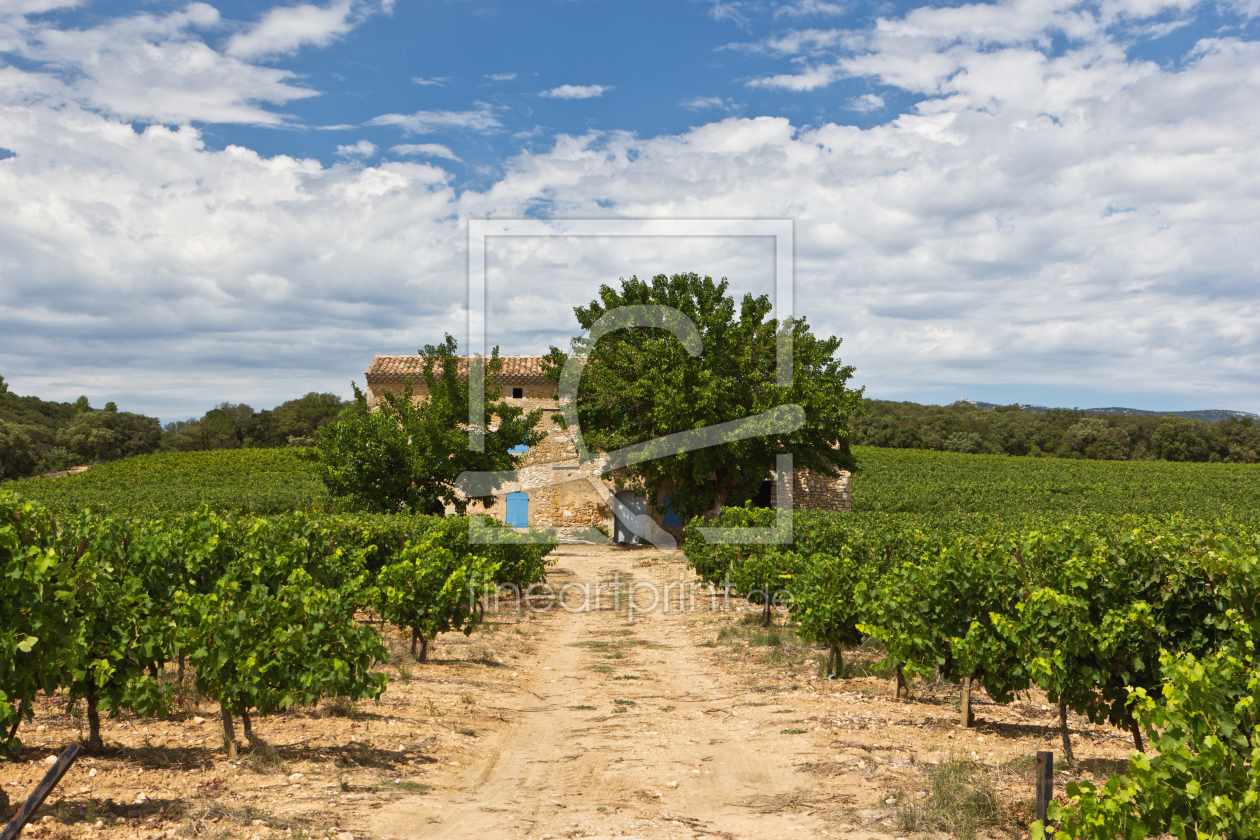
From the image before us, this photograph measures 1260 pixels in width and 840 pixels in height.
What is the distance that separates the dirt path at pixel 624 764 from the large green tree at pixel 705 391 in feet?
41.5

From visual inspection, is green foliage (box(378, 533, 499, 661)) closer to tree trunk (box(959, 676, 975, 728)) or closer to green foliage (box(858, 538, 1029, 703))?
green foliage (box(858, 538, 1029, 703))

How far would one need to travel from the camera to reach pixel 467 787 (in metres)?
6.25

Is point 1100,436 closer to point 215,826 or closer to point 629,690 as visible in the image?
point 629,690

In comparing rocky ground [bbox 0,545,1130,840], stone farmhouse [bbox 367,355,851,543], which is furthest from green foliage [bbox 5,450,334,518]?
rocky ground [bbox 0,545,1130,840]

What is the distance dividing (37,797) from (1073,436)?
83.9m

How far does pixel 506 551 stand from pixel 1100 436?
75.9 metres

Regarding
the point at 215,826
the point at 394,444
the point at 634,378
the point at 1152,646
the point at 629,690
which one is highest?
the point at 634,378

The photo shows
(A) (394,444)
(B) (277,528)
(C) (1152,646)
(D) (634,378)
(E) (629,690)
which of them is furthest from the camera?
(D) (634,378)

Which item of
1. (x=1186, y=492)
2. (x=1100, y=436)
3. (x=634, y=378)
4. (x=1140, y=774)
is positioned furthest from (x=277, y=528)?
Result: (x=1100, y=436)

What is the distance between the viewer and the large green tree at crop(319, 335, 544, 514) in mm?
18750

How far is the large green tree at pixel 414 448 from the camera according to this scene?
61.5 feet

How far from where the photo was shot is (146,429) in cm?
7306

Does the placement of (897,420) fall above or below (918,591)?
above

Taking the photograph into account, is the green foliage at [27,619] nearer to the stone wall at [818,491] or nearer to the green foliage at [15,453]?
the stone wall at [818,491]
